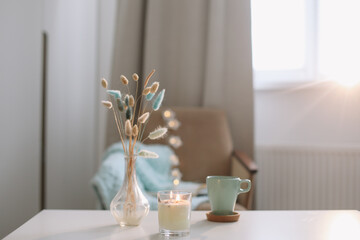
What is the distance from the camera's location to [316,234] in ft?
3.17

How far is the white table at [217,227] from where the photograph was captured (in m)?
0.95

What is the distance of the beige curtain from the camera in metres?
2.56

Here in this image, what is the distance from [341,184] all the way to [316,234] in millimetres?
1649

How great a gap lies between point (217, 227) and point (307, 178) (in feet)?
5.46

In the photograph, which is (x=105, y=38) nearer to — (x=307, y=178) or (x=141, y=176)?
(x=141, y=176)

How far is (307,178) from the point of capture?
8.43ft

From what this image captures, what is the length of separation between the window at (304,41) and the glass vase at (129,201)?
71.5 inches

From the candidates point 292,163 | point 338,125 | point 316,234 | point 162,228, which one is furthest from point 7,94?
point 338,125

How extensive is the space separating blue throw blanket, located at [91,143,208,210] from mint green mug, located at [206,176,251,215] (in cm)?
60

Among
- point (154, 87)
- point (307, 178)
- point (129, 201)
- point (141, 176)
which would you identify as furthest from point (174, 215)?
point (307, 178)

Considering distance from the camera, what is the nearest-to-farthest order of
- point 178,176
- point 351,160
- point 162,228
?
point 162,228
point 178,176
point 351,160

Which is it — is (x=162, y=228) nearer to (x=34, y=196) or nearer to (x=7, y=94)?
(x=7, y=94)

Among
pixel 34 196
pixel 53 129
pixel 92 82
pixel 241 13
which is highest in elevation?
pixel 241 13

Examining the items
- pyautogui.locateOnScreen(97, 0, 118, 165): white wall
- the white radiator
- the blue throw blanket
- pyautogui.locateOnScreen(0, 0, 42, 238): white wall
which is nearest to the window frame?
the white radiator
